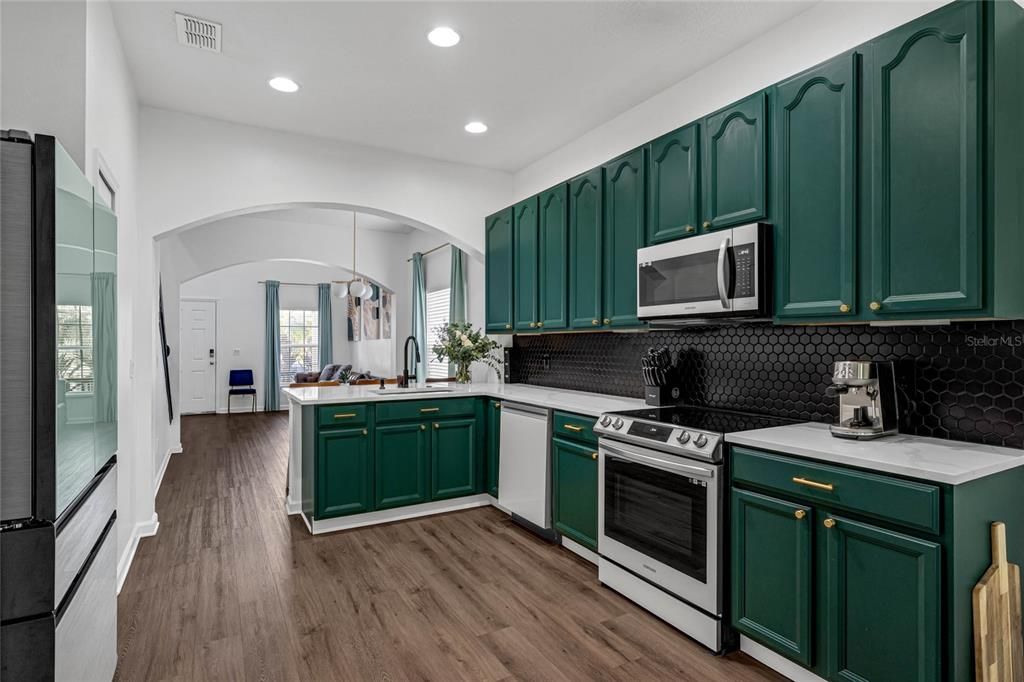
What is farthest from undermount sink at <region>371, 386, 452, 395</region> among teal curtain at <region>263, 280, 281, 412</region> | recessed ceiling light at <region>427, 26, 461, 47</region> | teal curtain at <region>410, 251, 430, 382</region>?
teal curtain at <region>263, 280, 281, 412</region>

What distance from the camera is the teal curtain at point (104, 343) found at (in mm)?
Answer: 1620

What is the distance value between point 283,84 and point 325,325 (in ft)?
27.3

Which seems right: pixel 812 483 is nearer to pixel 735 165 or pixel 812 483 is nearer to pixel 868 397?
pixel 868 397

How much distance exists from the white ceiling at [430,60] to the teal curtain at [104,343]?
1612mm

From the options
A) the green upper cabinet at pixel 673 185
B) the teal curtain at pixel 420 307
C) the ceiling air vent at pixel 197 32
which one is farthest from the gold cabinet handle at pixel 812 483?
the teal curtain at pixel 420 307

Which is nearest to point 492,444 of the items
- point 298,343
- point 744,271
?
point 744,271

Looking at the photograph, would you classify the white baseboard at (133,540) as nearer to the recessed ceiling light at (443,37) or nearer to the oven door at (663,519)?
the oven door at (663,519)

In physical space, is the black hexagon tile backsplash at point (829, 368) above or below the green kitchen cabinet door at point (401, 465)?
above

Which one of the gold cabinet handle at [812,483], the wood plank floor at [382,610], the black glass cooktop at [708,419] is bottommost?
the wood plank floor at [382,610]

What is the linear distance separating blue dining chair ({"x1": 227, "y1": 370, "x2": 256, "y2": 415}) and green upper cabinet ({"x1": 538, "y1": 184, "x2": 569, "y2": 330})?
818cm

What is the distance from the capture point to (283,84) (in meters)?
3.33

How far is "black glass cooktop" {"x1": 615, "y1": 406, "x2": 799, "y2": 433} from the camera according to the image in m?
2.40

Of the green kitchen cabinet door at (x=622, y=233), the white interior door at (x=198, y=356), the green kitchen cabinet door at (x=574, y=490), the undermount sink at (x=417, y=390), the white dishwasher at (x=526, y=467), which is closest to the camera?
the green kitchen cabinet door at (x=574, y=490)

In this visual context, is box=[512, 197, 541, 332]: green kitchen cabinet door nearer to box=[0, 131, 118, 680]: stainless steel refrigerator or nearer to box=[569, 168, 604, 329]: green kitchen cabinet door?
→ box=[569, 168, 604, 329]: green kitchen cabinet door
